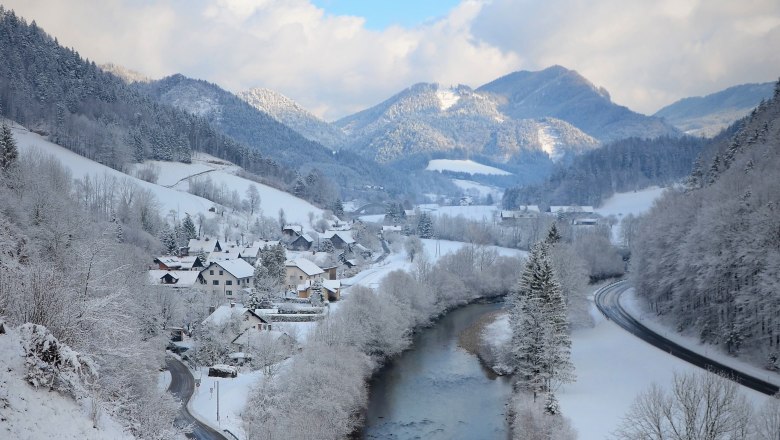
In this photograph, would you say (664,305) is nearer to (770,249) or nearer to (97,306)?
(770,249)

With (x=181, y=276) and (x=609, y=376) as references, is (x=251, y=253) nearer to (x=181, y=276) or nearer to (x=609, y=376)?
(x=181, y=276)

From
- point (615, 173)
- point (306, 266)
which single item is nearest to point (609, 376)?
point (306, 266)

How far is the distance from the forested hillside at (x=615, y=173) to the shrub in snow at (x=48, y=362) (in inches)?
5815

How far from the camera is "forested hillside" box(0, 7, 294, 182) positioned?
88.8m

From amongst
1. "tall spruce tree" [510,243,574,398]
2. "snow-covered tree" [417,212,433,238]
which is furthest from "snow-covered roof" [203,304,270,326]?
"snow-covered tree" [417,212,433,238]

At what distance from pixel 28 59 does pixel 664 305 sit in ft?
412

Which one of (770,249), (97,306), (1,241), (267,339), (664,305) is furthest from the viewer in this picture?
(664,305)

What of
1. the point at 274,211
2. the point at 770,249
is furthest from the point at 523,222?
the point at 770,249

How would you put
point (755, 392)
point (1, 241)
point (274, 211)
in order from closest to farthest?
point (1, 241) → point (755, 392) → point (274, 211)

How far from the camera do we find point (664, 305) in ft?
152

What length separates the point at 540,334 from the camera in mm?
30625

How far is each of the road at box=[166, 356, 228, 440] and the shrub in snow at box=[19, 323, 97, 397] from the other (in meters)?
8.92

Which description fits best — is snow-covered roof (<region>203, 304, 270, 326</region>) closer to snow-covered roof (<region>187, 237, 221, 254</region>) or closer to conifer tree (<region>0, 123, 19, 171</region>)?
conifer tree (<region>0, 123, 19, 171</region>)

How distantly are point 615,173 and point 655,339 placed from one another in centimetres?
12871
